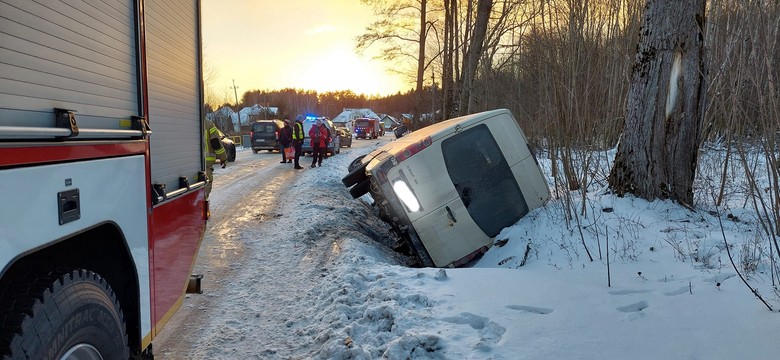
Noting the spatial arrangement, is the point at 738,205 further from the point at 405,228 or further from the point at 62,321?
the point at 62,321

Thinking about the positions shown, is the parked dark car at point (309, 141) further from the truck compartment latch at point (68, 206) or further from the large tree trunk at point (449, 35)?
the truck compartment latch at point (68, 206)

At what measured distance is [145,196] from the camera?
251 cm

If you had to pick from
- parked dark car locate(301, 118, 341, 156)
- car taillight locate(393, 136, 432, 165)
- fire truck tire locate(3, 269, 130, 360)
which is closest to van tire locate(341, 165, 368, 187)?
car taillight locate(393, 136, 432, 165)

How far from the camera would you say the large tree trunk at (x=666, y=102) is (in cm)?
563

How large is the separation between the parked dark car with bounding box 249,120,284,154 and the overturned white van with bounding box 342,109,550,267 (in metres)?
20.4

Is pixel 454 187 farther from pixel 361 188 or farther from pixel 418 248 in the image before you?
pixel 361 188

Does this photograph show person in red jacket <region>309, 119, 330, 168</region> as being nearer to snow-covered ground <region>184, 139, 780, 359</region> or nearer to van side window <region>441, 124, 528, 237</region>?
snow-covered ground <region>184, 139, 780, 359</region>

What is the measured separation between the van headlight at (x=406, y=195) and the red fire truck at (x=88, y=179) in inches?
101

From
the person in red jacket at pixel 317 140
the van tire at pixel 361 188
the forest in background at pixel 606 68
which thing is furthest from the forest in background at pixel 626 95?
the person in red jacket at pixel 317 140

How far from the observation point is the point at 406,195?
5.42 meters

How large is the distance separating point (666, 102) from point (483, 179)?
2.31m

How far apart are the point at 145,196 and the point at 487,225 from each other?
4.01m

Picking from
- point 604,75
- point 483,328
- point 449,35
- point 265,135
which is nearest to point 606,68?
point 604,75

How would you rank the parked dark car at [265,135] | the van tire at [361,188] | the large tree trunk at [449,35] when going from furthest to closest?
the parked dark car at [265,135]
the large tree trunk at [449,35]
the van tire at [361,188]
